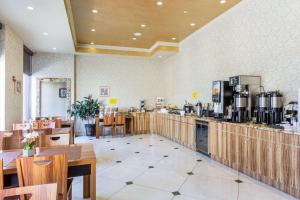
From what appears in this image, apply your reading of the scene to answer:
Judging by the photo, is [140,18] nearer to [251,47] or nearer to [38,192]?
[251,47]

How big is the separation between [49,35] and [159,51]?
13.4ft

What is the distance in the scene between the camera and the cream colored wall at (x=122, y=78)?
28.2 feet

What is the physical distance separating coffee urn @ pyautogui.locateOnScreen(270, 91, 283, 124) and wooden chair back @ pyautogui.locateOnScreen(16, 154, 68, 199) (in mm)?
3646

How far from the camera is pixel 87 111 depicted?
7.97m

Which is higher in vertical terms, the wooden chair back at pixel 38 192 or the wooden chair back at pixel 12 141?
the wooden chair back at pixel 38 192

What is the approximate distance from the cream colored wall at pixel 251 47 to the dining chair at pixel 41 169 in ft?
12.9

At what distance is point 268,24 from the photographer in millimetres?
4066

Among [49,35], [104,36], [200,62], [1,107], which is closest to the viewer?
[1,107]

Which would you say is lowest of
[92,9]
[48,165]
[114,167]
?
[114,167]

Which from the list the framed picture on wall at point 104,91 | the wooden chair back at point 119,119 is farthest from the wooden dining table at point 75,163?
the framed picture on wall at point 104,91

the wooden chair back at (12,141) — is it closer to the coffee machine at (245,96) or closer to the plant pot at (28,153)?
the plant pot at (28,153)

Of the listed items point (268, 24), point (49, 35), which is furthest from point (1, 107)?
point (268, 24)

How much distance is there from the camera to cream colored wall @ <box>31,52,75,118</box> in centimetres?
779

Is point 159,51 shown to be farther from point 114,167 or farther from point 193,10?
point 114,167
